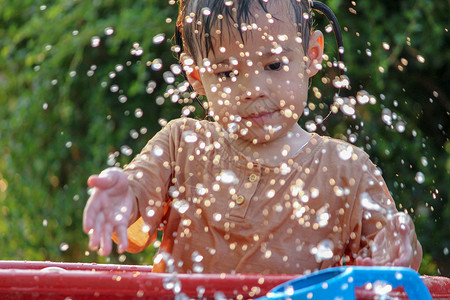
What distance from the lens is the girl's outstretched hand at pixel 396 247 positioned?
189cm

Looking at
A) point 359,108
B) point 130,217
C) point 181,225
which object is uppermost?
point 130,217

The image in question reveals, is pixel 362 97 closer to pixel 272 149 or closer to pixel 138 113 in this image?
pixel 138 113

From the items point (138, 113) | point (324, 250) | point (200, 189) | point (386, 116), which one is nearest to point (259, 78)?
point (200, 189)

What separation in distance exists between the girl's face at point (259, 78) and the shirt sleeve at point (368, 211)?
0.29 m

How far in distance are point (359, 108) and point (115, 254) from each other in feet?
4.90

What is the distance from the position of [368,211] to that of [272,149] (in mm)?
347

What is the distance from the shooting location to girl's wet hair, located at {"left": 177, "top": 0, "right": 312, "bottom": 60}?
229 cm

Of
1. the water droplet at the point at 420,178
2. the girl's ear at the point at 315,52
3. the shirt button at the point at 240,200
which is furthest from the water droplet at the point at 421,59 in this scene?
the shirt button at the point at 240,200

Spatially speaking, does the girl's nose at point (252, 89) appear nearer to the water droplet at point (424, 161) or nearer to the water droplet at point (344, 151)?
the water droplet at point (344, 151)

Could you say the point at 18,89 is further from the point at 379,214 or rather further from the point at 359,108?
the point at 379,214

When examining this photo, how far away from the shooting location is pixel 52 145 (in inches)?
163

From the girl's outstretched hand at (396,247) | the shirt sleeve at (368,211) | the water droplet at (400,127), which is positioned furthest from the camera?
the water droplet at (400,127)

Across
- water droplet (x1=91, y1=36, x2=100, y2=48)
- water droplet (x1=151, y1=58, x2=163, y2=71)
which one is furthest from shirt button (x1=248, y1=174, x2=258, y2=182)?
water droplet (x1=91, y1=36, x2=100, y2=48)

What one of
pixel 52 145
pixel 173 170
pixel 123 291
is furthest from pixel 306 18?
pixel 52 145
